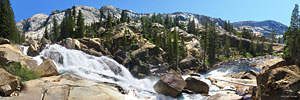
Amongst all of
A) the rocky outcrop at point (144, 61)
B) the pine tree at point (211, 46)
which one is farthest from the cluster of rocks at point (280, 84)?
the pine tree at point (211, 46)

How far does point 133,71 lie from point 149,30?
167 ft

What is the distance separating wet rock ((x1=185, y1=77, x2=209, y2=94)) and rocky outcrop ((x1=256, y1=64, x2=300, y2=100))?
311 inches

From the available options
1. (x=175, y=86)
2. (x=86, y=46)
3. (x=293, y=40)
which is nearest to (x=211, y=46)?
(x=293, y=40)

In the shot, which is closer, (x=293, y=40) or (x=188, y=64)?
(x=293, y=40)

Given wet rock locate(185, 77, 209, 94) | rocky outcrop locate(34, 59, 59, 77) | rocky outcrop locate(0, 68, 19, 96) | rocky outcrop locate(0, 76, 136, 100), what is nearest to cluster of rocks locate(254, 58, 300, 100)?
wet rock locate(185, 77, 209, 94)

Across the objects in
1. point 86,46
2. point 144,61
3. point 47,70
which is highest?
point 86,46

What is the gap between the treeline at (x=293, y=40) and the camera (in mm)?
40250

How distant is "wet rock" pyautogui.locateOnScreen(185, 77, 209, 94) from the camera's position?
18.9 metres

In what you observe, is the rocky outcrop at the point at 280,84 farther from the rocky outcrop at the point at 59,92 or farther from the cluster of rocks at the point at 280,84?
the rocky outcrop at the point at 59,92

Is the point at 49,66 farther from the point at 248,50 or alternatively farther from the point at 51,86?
the point at 248,50

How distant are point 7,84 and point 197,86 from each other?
1671cm

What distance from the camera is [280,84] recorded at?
9.71m

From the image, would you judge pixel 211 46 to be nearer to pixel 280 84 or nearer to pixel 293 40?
pixel 293 40

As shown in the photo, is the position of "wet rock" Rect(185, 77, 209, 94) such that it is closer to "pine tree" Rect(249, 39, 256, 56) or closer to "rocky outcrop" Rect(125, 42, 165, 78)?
"rocky outcrop" Rect(125, 42, 165, 78)
